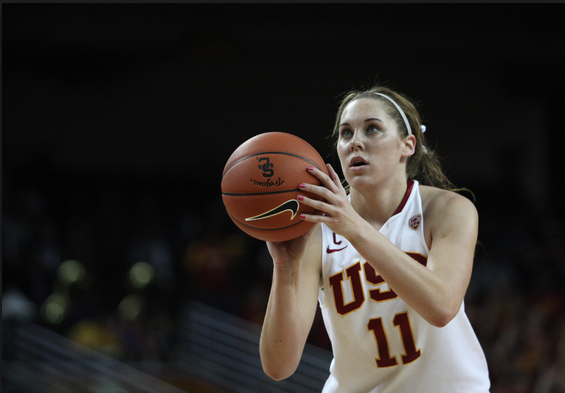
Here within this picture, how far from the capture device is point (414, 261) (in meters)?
1.91

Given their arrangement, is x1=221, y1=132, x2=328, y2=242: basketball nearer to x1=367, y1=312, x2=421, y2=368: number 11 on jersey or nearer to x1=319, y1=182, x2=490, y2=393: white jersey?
x1=319, y1=182, x2=490, y2=393: white jersey

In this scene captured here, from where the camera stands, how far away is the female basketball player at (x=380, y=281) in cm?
226

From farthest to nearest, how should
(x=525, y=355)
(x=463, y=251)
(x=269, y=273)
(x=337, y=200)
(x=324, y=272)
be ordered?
1. (x=269, y=273)
2. (x=525, y=355)
3. (x=324, y=272)
4. (x=463, y=251)
5. (x=337, y=200)

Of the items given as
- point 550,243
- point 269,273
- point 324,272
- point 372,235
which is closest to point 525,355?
point 550,243

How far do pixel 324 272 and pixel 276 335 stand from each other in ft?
1.38

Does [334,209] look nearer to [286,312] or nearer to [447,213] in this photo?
[286,312]

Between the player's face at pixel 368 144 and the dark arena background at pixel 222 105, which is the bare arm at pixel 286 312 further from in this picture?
the dark arena background at pixel 222 105

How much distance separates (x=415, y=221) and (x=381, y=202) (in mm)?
192

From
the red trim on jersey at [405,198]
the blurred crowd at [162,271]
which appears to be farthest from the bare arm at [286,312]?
the blurred crowd at [162,271]

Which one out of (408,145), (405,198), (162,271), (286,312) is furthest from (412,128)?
(162,271)

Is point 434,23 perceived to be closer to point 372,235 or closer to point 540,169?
point 540,169

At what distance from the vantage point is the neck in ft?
8.64

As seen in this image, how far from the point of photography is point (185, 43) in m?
9.91

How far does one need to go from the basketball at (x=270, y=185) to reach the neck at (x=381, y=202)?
2.11 ft
